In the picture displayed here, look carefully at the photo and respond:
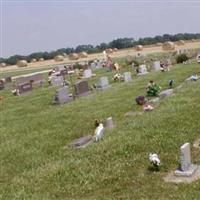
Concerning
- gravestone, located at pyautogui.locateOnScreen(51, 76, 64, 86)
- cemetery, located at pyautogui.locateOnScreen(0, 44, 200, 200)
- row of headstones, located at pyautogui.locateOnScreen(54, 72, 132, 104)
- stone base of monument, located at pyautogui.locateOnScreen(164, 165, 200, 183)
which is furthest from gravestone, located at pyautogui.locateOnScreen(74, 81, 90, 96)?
stone base of monument, located at pyautogui.locateOnScreen(164, 165, 200, 183)

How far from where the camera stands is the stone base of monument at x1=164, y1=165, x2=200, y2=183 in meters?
9.60

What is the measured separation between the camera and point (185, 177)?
9.78 m

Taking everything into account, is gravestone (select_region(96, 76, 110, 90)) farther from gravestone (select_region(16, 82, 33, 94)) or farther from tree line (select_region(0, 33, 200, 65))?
tree line (select_region(0, 33, 200, 65))

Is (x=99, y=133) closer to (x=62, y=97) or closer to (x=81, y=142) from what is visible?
(x=81, y=142)

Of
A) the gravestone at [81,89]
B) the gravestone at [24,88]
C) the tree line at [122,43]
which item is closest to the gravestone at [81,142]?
the gravestone at [81,89]

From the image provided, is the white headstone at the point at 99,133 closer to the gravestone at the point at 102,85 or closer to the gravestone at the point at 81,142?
the gravestone at the point at 81,142

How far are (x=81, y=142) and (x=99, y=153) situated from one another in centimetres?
176

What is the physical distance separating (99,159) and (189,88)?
9516 millimetres

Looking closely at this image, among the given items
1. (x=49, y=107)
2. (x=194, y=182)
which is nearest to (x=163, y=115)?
(x=194, y=182)

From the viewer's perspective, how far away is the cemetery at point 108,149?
9781 mm

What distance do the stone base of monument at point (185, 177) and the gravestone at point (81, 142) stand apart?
4.11m

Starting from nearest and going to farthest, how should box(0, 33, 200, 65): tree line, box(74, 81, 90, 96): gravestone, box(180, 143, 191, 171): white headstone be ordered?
box(180, 143, 191, 171): white headstone → box(74, 81, 90, 96): gravestone → box(0, 33, 200, 65): tree line

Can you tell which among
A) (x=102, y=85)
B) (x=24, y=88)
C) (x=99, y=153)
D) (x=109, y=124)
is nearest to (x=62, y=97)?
(x=102, y=85)

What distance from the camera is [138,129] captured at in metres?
13.7
